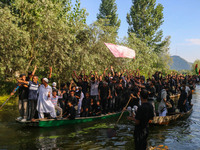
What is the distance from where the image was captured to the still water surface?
889 cm

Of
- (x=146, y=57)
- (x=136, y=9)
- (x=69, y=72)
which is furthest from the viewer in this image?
(x=136, y=9)

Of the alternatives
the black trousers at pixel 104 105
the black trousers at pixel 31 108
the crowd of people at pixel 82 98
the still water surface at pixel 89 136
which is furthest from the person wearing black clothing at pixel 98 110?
the black trousers at pixel 31 108

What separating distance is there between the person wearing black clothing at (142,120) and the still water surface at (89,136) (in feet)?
10.4

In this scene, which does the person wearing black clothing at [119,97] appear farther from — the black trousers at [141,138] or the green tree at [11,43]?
the black trousers at [141,138]

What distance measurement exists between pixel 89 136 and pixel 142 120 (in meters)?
4.96

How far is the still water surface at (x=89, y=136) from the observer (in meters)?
8.89

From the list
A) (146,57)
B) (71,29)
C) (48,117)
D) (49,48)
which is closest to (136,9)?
(146,57)

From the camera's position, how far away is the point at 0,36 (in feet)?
49.2

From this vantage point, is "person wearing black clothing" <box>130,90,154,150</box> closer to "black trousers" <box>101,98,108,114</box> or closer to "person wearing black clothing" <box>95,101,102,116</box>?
"person wearing black clothing" <box>95,101,102,116</box>

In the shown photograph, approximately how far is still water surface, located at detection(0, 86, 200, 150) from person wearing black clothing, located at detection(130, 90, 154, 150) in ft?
10.4

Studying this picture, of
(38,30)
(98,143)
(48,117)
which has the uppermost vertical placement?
(38,30)

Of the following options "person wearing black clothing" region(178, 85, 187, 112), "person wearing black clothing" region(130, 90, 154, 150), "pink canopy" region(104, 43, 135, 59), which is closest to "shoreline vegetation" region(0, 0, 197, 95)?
"pink canopy" region(104, 43, 135, 59)

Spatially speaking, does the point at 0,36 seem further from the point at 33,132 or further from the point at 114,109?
the point at 114,109

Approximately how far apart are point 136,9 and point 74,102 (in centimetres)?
4499
